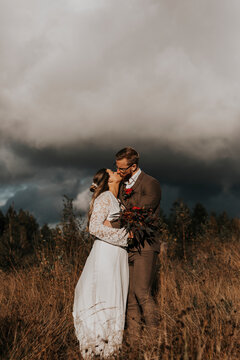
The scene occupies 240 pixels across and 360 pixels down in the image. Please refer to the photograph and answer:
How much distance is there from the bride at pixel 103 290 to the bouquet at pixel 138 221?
0.34 ft

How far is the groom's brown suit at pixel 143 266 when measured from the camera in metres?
3.56

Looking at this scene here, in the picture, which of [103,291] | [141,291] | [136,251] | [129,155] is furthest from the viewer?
[129,155]

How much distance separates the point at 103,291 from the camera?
11.2 feet

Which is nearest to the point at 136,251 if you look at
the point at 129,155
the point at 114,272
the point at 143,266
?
the point at 143,266

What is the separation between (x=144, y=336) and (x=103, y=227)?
1.10m

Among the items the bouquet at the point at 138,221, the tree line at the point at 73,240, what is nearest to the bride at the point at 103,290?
the bouquet at the point at 138,221

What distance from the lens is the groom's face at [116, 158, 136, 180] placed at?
390 centimetres

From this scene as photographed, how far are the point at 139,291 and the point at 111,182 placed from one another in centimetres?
127

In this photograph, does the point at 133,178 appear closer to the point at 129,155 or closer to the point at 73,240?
the point at 129,155

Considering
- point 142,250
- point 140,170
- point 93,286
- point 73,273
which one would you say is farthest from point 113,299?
point 73,273

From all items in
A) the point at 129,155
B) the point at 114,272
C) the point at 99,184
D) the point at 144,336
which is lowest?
A: the point at 144,336

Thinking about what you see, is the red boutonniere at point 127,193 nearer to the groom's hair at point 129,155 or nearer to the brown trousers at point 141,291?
the groom's hair at point 129,155

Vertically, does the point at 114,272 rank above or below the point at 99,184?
below

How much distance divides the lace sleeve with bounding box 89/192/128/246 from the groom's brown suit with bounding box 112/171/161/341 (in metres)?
0.20
